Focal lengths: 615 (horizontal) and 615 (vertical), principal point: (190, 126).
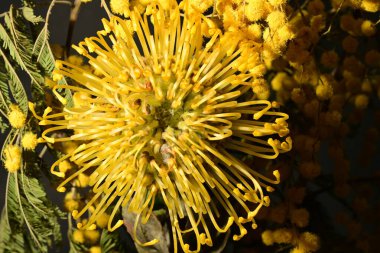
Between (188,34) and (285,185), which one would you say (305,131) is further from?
(188,34)

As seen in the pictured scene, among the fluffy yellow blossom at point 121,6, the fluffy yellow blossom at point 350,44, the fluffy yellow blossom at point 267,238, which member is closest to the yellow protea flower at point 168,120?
the fluffy yellow blossom at point 121,6

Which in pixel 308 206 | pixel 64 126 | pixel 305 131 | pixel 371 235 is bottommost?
pixel 371 235

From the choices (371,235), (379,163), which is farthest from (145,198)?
(379,163)

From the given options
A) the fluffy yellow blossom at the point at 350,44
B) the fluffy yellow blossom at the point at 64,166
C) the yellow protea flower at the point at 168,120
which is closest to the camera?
the yellow protea flower at the point at 168,120

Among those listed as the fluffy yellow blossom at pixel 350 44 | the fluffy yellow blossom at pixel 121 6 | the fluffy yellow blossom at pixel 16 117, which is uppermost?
the fluffy yellow blossom at pixel 121 6

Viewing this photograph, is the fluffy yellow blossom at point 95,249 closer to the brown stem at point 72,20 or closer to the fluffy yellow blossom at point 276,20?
the brown stem at point 72,20

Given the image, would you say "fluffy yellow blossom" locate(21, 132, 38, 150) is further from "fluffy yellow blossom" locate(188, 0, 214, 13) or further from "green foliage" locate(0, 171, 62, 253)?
"fluffy yellow blossom" locate(188, 0, 214, 13)
